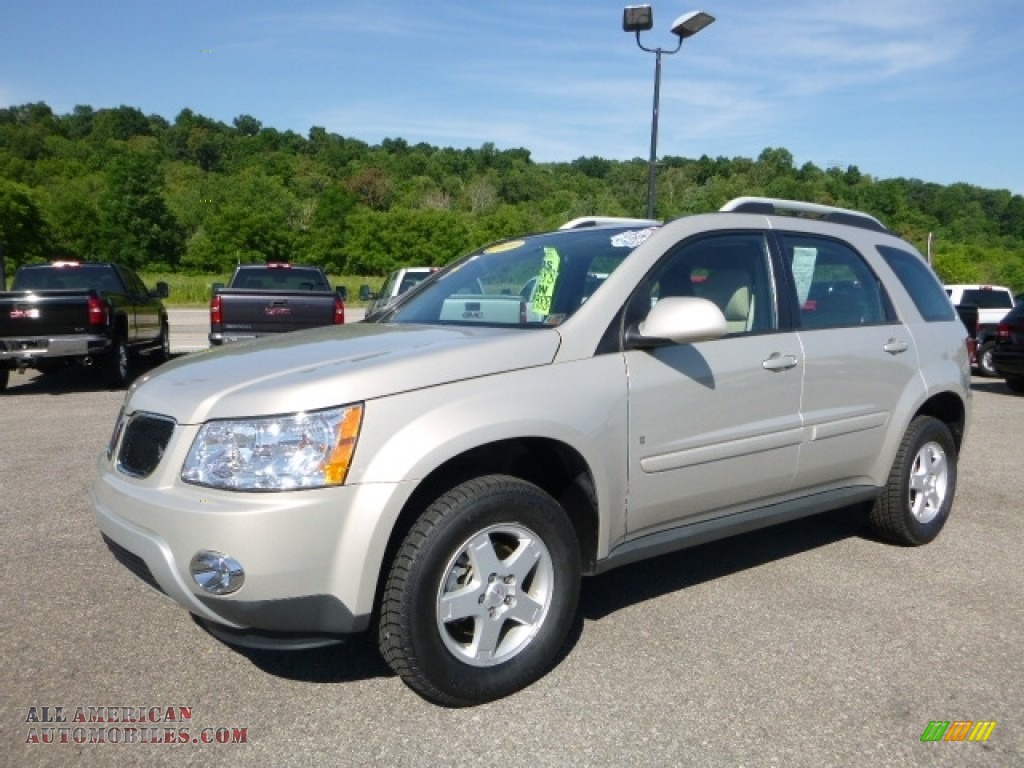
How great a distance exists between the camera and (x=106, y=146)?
350ft

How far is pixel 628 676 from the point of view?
331cm

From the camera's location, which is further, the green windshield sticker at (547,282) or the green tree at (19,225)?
the green tree at (19,225)

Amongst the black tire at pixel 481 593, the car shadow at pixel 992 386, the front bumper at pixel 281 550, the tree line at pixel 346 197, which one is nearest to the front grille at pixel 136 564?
the front bumper at pixel 281 550

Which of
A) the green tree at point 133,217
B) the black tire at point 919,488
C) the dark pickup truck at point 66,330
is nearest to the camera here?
the black tire at point 919,488

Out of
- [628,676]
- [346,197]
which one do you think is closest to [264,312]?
[628,676]

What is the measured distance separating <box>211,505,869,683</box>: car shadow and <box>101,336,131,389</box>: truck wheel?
9149 mm

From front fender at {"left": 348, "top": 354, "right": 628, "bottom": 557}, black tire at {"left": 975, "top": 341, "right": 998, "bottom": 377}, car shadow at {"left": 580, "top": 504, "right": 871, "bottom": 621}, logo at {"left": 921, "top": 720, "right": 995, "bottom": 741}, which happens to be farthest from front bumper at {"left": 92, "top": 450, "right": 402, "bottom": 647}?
black tire at {"left": 975, "top": 341, "right": 998, "bottom": 377}

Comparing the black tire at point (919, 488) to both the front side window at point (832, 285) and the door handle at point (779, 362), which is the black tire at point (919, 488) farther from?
the door handle at point (779, 362)

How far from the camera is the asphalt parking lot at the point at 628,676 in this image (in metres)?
2.80

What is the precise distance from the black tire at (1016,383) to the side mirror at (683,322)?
11.4 m

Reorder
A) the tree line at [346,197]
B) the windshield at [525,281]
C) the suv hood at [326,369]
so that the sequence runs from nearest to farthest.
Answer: the suv hood at [326,369], the windshield at [525,281], the tree line at [346,197]

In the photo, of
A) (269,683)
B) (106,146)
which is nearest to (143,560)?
(269,683)

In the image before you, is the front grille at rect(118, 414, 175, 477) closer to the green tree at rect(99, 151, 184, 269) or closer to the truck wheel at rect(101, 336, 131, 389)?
the truck wheel at rect(101, 336, 131, 389)

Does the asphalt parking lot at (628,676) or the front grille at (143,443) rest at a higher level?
the front grille at (143,443)
